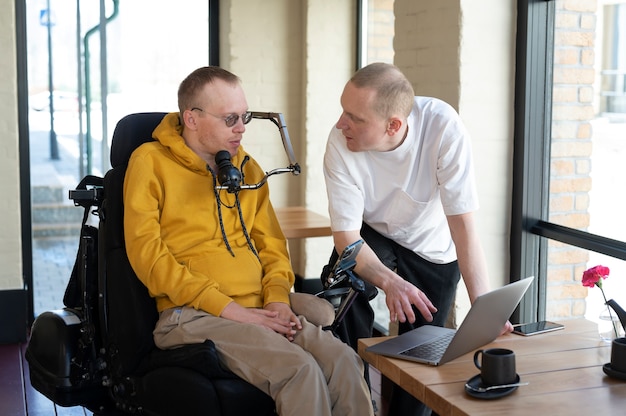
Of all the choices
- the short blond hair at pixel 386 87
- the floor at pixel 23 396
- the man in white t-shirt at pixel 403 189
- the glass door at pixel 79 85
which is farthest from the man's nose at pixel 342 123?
the glass door at pixel 79 85

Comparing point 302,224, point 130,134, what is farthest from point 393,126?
point 302,224

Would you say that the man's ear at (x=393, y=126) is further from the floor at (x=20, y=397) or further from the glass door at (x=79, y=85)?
the glass door at (x=79, y=85)

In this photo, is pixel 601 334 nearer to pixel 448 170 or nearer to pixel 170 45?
pixel 448 170

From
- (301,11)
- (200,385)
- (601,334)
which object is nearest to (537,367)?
(601,334)

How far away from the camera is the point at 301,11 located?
15.3 feet

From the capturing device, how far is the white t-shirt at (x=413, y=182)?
8.40ft

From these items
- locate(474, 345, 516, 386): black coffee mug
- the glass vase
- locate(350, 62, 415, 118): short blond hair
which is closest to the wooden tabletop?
locate(350, 62, 415, 118): short blond hair

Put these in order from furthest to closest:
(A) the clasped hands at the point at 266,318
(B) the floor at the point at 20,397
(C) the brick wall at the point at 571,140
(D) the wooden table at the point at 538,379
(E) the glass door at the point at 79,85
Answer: (E) the glass door at the point at 79,85 → (B) the floor at the point at 20,397 → (C) the brick wall at the point at 571,140 → (A) the clasped hands at the point at 266,318 → (D) the wooden table at the point at 538,379

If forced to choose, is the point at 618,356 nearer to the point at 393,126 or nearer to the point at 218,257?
the point at 393,126

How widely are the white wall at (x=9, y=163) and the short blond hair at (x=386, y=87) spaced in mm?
2183

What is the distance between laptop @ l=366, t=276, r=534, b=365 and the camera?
192 cm

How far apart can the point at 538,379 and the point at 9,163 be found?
9.86 ft

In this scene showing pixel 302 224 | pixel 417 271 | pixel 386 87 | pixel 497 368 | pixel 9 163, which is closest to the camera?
pixel 497 368

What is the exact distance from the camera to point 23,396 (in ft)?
11.3
